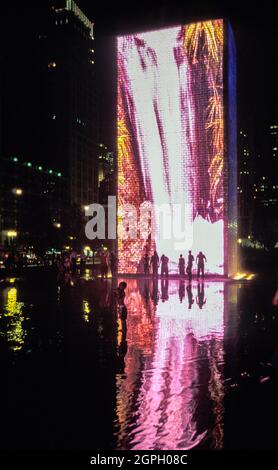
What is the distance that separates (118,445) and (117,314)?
9366 mm

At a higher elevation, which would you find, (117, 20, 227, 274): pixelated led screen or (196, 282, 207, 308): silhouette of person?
(117, 20, 227, 274): pixelated led screen

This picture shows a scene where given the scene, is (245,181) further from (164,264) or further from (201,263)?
(201,263)

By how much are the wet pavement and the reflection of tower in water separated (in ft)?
0.05

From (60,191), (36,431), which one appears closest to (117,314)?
(36,431)

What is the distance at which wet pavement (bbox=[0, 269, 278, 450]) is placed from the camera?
5.16 meters

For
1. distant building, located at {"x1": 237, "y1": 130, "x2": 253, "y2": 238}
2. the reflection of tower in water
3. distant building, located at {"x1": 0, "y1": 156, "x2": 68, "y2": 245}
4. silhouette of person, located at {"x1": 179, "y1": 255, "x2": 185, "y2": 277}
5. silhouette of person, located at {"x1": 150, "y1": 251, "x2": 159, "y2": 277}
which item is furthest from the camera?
distant building, located at {"x1": 0, "y1": 156, "x2": 68, "y2": 245}

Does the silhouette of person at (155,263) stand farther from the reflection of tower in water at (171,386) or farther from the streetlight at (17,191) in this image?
the streetlight at (17,191)

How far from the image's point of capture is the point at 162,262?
30531 millimetres

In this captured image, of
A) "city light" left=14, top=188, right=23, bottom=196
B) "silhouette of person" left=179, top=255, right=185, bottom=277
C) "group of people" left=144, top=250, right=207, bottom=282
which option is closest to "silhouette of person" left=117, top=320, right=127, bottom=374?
"group of people" left=144, top=250, right=207, bottom=282

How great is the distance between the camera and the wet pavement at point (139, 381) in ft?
16.9

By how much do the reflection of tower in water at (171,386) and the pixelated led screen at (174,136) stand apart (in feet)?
60.4

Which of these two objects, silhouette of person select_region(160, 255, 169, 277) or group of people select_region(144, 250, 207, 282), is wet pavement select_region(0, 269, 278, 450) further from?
silhouette of person select_region(160, 255, 169, 277)

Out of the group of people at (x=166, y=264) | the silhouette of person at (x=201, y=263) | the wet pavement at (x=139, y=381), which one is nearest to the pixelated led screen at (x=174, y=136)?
the group of people at (x=166, y=264)
